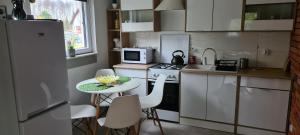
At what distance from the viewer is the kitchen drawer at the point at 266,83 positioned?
2596 millimetres

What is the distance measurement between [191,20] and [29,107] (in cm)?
231

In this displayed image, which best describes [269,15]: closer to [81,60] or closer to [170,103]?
[170,103]

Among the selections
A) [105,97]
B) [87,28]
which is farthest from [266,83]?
[87,28]

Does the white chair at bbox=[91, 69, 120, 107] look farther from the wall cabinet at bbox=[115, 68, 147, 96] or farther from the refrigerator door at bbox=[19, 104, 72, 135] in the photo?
the refrigerator door at bbox=[19, 104, 72, 135]

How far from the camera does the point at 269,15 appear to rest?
2850 millimetres

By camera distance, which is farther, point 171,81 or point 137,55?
point 137,55

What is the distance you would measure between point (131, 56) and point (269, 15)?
2.07 meters

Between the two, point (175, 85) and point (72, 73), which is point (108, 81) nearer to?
point (72, 73)

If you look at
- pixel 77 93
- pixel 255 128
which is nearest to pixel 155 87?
pixel 77 93

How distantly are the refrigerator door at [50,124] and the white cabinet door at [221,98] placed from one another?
185 cm

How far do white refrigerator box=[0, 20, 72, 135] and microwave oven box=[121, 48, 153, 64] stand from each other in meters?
1.69

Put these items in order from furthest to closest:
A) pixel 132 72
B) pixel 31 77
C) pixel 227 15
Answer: pixel 132 72, pixel 227 15, pixel 31 77

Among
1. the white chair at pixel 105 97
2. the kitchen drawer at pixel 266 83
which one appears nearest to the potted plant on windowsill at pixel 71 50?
the white chair at pixel 105 97

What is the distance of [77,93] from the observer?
318 centimetres
